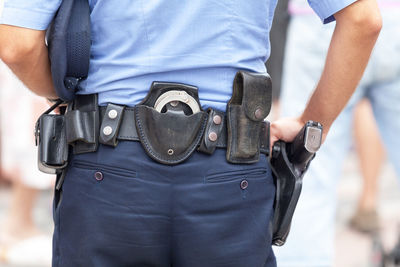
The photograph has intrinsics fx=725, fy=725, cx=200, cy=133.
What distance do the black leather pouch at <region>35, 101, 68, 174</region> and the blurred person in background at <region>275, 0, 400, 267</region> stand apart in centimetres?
141

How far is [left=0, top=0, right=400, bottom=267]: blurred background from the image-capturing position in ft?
9.96

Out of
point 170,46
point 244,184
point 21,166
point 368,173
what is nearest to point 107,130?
point 170,46

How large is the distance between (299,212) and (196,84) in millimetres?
1459

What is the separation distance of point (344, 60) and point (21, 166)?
2805 millimetres

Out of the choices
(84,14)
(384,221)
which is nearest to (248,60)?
(84,14)

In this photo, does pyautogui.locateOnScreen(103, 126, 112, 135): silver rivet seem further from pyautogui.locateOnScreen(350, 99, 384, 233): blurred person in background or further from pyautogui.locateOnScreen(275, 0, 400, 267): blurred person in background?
pyautogui.locateOnScreen(350, 99, 384, 233): blurred person in background

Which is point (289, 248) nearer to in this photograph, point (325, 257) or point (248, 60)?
point (325, 257)

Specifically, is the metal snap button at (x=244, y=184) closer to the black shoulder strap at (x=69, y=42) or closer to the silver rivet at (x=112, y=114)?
the silver rivet at (x=112, y=114)

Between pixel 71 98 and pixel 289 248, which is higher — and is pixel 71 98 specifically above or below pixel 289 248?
above

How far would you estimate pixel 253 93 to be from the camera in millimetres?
1839

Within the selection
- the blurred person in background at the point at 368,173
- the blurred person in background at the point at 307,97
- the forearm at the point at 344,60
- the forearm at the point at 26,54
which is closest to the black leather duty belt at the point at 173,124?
the forearm at the point at 26,54

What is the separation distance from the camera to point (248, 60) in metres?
1.85

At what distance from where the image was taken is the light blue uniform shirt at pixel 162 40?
68.3 inches

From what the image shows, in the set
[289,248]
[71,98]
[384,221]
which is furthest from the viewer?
[384,221]
